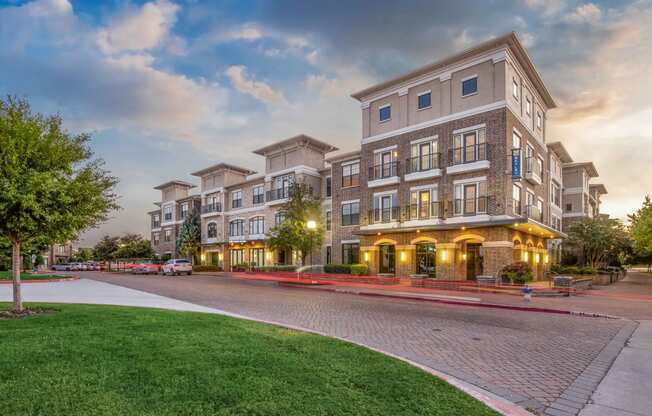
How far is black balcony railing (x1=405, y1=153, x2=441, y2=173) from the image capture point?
27.2m

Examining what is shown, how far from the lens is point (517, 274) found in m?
21.8

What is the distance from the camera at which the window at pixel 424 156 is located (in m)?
27.5

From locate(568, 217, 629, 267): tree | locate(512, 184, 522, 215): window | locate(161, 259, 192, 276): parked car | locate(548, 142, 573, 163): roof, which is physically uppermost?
locate(548, 142, 573, 163): roof

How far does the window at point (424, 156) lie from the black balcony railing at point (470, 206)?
10.1ft

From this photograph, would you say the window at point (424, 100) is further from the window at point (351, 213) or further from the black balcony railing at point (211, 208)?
the black balcony railing at point (211, 208)

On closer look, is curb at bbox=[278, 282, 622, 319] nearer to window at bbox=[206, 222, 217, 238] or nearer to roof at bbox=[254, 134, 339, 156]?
roof at bbox=[254, 134, 339, 156]

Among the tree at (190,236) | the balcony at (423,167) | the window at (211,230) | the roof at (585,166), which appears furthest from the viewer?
the tree at (190,236)

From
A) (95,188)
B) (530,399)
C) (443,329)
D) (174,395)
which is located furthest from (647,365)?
(95,188)

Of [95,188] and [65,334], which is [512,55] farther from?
[65,334]

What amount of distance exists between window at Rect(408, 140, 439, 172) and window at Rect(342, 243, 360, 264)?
29.3 ft

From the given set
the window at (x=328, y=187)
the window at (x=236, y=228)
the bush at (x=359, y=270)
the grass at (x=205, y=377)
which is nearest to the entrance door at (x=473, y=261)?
the bush at (x=359, y=270)

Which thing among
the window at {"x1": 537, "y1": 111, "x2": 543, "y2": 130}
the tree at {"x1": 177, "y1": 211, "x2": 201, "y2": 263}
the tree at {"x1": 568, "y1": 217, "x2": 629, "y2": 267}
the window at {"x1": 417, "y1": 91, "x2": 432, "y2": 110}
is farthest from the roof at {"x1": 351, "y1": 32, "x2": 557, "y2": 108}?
the tree at {"x1": 177, "y1": 211, "x2": 201, "y2": 263}

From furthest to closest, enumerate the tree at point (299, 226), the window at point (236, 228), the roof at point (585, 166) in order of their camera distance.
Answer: the window at point (236, 228) → the roof at point (585, 166) → the tree at point (299, 226)

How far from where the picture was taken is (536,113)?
30.2 m
